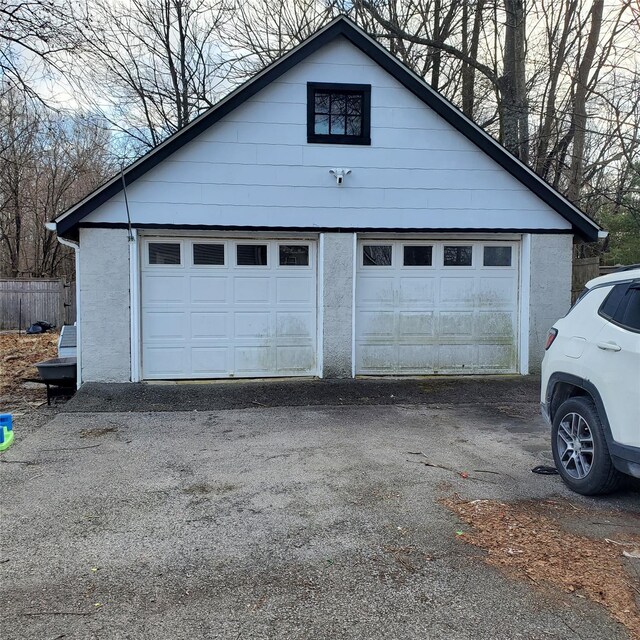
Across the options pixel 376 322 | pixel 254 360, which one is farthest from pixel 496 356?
pixel 254 360

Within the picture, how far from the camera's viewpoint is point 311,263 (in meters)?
9.36

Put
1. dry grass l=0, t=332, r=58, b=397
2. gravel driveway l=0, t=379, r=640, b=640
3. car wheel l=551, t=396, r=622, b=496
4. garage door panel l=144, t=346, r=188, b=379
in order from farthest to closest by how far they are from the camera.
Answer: dry grass l=0, t=332, r=58, b=397
garage door panel l=144, t=346, r=188, b=379
car wheel l=551, t=396, r=622, b=496
gravel driveway l=0, t=379, r=640, b=640

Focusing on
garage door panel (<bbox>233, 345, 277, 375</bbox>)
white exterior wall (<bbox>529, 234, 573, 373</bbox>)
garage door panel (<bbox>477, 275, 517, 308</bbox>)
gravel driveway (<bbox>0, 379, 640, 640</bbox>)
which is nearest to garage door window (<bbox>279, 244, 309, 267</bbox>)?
garage door panel (<bbox>233, 345, 277, 375</bbox>)

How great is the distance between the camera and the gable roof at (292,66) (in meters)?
8.40

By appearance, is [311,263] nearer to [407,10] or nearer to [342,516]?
[342,516]

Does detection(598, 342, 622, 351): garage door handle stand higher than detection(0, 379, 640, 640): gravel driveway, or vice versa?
detection(598, 342, 622, 351): garage door handle

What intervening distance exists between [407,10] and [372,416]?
45.9ft

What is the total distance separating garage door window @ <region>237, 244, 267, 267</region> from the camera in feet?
30.1

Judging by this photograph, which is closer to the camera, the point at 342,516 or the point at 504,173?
the point at 342,516

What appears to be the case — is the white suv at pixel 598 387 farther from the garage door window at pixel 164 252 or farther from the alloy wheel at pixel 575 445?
the garage door window at pixel 164 252

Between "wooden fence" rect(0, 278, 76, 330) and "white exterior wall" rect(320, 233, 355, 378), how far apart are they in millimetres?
14551

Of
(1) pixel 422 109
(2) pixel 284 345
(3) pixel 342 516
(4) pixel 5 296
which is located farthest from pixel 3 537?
(4) pixel 5 296

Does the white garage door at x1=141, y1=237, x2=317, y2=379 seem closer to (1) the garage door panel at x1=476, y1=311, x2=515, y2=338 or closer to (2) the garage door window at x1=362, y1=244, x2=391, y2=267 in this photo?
(2) the garage door window at x1=362, y1=244, x2=391, y2=267

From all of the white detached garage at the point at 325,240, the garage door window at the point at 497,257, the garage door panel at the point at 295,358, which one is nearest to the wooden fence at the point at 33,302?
the white detached garage at the point at 325,240
